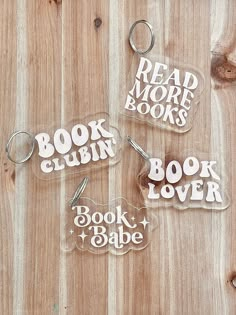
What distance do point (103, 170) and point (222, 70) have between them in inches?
11.7

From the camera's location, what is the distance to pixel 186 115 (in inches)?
38.5

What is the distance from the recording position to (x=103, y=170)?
972 mm

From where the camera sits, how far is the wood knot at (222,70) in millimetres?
989

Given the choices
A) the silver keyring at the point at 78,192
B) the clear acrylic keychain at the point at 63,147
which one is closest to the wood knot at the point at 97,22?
the clear acrylic keychain at the point at 63,147

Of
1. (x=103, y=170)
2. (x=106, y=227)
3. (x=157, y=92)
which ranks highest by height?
(x=157, y=92)

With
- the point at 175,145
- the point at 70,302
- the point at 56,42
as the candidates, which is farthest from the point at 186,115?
the point at 70,302

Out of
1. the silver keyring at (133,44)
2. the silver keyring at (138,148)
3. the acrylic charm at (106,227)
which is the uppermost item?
the silver keyring at (133,44)

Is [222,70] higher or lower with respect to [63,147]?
higher

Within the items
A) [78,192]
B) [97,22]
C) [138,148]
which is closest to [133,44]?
[97,22]

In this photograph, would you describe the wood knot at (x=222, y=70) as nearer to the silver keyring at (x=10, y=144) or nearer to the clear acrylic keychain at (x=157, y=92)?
the clear acrylic keychain at (x=157, y=92)

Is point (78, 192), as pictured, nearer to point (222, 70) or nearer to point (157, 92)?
point (157, 92)

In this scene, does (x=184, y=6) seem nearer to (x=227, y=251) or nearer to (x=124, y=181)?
(x=124, y=181)

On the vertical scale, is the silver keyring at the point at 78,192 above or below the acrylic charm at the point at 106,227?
above

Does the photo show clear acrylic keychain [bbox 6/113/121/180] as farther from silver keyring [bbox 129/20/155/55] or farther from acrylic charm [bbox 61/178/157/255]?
silver keyring [bbox 129/20/155/55]
